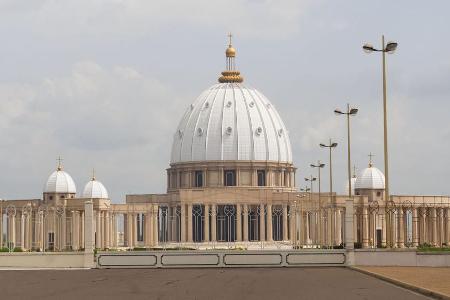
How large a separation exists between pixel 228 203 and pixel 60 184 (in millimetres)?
24440

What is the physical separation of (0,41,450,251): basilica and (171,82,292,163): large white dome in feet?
0.45

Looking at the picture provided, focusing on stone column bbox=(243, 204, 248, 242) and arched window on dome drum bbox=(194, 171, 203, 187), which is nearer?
stone column bbox=(243, 204, 248, 242)

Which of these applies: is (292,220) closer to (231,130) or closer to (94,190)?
(231,130)

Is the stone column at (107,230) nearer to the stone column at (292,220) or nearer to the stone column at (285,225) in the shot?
the stone column at (292,220)

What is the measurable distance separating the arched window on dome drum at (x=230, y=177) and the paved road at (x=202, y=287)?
10362cm

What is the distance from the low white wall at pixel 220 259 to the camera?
204 feet

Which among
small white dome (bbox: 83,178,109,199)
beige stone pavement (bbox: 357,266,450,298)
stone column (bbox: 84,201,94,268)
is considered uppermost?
small white dome (bbox: 83,178,109,199)

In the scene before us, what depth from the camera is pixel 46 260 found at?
6362 centimetres

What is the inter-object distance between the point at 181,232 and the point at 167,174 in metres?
18.8

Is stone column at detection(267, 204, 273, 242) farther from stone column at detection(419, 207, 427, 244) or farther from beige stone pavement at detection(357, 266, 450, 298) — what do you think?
beige stone pavement at detection(357, 266, 450, 298)

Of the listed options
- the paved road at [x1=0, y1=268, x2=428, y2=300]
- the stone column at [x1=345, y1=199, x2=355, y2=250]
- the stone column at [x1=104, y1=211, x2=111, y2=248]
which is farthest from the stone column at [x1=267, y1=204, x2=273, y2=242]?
the paved road at [x1=0, y1=268, x2=428, y2=300]

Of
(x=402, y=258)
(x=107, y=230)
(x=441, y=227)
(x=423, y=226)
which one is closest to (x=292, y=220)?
(x=423, y=226)

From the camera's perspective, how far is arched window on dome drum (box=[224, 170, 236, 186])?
154 metres

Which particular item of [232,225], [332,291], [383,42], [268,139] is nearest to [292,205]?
[232,225]
